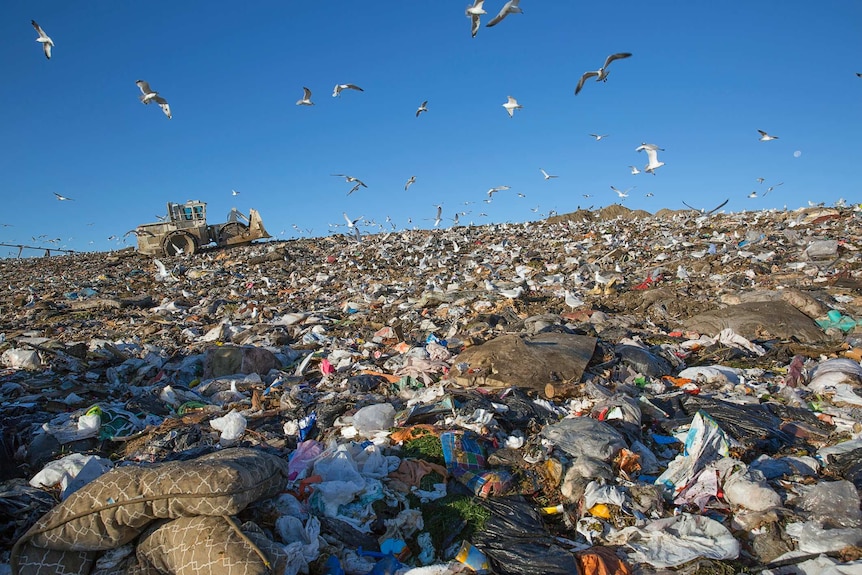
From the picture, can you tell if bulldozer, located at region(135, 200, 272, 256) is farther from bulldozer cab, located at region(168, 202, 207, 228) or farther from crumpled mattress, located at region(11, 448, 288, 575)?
crumpled mattress, located at region(11, 448, 288, 575)

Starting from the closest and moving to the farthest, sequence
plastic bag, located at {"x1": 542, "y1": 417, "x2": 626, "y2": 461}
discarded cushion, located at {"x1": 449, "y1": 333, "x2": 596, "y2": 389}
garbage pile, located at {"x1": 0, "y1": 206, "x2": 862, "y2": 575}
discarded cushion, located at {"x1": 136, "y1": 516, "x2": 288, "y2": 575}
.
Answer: discarded cushion, located at {"x1": 136, "y1": 516, "x2": 288, "y2": 575}
garbage pile, located at {"x1": 0, "y1": 206, "x2": 862, "y2": 575}
plastic bag, located at {"x1": 542, "y1": 417, "x2": 626, "y2": 461}
discarded cushion, located at {"x1": 449, "y1": 333, "x2": 596, "y2": 389}

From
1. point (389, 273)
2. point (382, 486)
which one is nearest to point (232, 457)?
point (382, 486)

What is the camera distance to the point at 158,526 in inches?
80.5

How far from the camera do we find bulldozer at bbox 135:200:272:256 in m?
15.4

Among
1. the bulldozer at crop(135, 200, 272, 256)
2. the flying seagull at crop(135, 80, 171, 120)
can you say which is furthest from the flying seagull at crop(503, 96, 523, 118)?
the bulldozer at crop(135, 200, 272, 256)

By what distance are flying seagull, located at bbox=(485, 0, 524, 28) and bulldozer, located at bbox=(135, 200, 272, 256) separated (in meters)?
12.7

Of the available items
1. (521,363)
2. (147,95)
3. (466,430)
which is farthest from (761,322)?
(147,95)

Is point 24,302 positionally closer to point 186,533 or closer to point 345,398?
point 345,398

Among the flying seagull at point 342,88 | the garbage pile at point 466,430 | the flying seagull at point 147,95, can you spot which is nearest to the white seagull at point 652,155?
the garbage pile at point 466,430

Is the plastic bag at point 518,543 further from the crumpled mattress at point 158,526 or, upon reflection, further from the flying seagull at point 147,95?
the flying seagull at point 147,95

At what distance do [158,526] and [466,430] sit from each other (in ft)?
6.44

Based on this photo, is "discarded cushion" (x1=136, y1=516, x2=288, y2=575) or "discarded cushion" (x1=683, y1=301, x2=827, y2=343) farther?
"discarded cushion" (x1=683, y1=301, x2=827, y2=343)

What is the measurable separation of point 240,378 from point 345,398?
1.48 metres

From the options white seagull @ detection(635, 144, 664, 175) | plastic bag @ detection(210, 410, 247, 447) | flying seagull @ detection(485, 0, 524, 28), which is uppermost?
flying seagull @ detection(485, 0, 524, 28)
